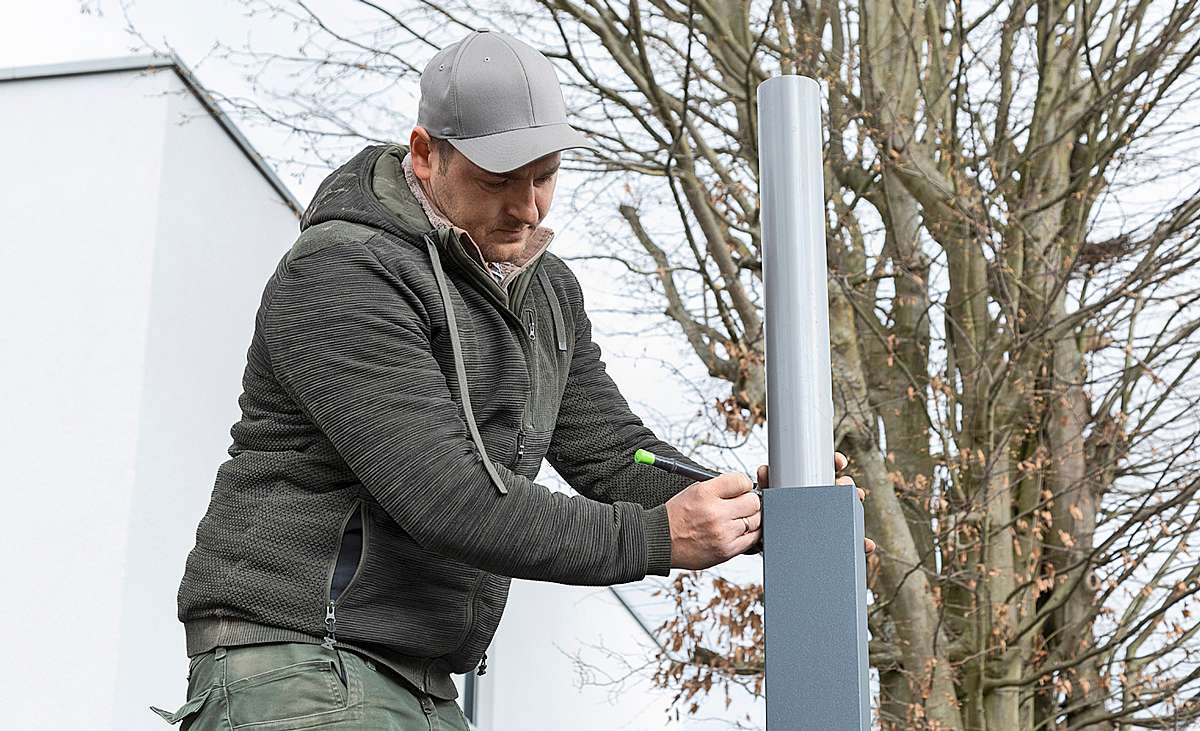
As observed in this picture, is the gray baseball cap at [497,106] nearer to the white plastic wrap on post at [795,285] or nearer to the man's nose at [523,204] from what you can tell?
the man's nose at [523,204]

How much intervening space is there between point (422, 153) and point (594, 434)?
441 mm

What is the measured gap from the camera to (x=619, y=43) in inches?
176

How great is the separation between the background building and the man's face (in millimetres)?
2575

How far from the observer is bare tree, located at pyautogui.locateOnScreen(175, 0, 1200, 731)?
431 cm

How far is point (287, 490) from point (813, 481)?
521 millimetres

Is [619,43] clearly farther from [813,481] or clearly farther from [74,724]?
[813,481]

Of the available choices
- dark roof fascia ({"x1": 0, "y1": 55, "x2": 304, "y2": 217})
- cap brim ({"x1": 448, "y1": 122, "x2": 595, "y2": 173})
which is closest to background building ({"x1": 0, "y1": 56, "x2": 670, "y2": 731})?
dark roof fascia ({"x1": 0, "y1": 55, "x2": 304, "y2": 217})

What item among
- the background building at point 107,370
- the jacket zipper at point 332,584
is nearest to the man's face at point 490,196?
the jacket zipper at point 332,584

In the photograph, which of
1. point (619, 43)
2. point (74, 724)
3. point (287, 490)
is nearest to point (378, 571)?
point (287, 490)

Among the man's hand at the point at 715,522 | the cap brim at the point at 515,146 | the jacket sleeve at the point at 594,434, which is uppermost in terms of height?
the cap brim at the point at 515,146

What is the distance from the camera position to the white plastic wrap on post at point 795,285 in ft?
4.12

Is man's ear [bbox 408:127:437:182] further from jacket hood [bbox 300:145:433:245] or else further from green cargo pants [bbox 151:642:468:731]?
green cargo pants [bbox 151:642:468:731]

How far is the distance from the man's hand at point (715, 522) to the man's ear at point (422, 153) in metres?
0.46

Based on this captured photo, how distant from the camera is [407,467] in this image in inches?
49.4
